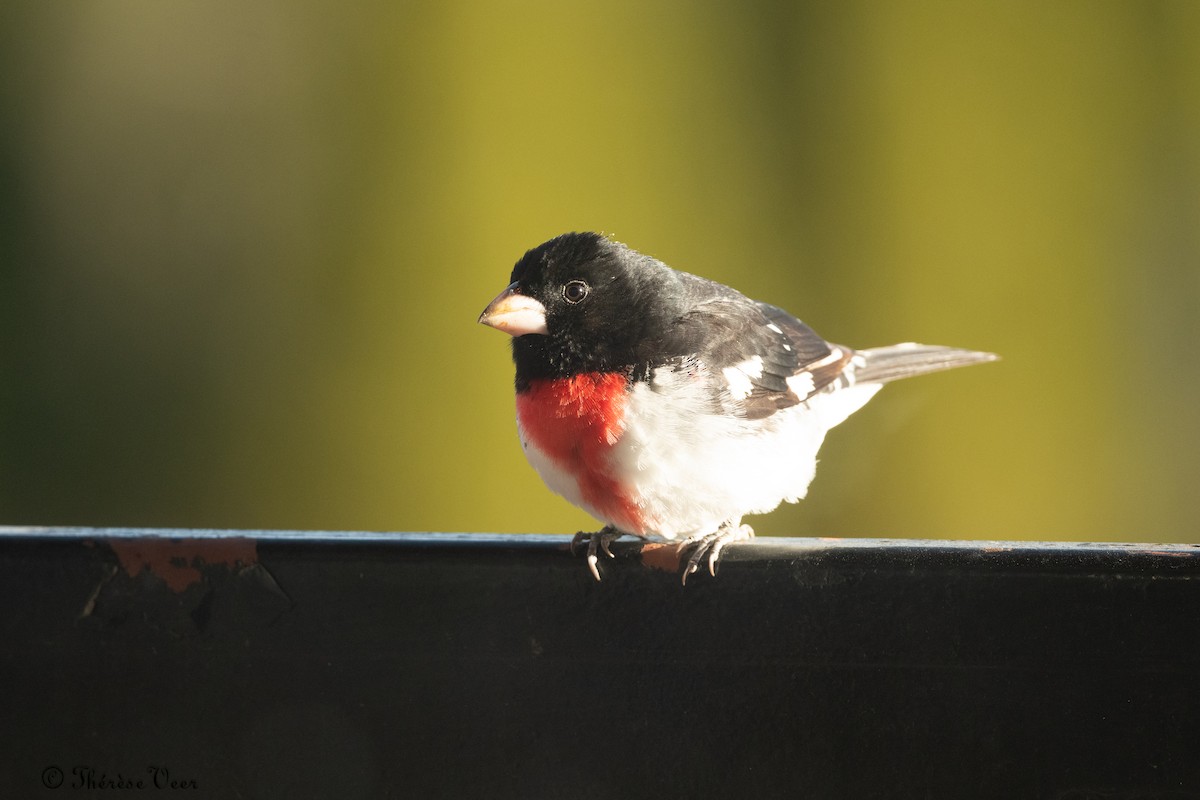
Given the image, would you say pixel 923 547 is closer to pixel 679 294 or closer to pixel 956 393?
pixel 679 294

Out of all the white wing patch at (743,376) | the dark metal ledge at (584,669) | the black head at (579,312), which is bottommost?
the dark metal ledge at (584,669)

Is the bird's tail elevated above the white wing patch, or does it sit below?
below

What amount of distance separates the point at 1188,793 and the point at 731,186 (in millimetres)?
2309

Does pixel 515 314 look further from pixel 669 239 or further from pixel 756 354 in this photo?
pixel 669 239

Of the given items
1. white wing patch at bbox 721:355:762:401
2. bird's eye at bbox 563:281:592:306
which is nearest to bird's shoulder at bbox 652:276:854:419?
white wing patch at bbox 721:355:762:401

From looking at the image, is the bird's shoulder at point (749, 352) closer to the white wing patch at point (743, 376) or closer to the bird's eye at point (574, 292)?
the white wing patch at point (743, 376)

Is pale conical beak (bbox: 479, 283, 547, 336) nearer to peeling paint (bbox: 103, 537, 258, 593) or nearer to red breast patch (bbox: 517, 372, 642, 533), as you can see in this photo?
red breast patch (bbox: 517, 372, 642, 533)

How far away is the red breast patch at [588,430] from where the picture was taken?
84.3 inches

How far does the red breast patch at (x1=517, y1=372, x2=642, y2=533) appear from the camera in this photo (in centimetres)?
214

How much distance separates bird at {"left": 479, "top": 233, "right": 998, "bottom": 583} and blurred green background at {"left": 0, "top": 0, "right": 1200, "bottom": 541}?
0.82 meters

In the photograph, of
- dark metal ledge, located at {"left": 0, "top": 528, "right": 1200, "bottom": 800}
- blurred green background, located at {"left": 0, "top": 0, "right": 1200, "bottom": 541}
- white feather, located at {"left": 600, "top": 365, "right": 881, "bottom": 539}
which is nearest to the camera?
dark metal ledge, located at {"left": 0, "top": 528, "right": 1200, "bottom": 800}

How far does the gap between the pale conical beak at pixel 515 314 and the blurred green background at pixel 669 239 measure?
Result: 0.90 metres

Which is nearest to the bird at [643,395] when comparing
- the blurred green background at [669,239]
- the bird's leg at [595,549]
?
the bird's leg at [595,549]

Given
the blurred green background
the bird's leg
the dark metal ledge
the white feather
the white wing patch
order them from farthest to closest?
the blurred green background → the white wing patch → the white feather → the bird's leg → the dark metal ledge
